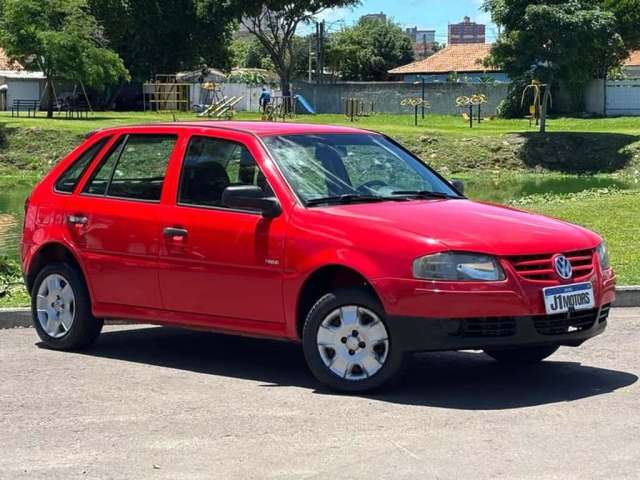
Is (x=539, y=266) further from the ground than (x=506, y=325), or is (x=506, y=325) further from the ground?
(x=539, y=266)

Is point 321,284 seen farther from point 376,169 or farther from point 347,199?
point 376,169

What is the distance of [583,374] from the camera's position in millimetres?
8656

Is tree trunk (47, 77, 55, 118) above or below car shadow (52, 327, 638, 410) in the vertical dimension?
above

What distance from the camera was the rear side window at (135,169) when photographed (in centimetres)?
919

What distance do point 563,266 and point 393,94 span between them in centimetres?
6164

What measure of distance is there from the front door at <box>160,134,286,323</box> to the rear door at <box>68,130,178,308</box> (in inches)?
7.0

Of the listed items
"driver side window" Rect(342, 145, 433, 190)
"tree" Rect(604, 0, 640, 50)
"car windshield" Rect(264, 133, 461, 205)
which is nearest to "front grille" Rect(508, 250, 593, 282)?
"car windshield" Rect(264, 133, 461, 205)

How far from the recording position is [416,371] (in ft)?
29.1

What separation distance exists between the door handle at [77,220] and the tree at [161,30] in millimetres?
62254

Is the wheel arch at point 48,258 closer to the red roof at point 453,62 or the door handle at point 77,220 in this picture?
the door handle at point 77,220

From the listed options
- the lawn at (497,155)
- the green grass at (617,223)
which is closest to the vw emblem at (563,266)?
the green grass at (617,223)

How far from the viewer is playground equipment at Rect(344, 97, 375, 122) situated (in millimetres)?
60250

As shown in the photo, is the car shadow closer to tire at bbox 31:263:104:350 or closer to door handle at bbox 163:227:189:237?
tire at bbox 31:263:104:350

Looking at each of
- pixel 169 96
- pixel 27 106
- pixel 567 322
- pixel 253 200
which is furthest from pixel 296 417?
pixel 27 106
